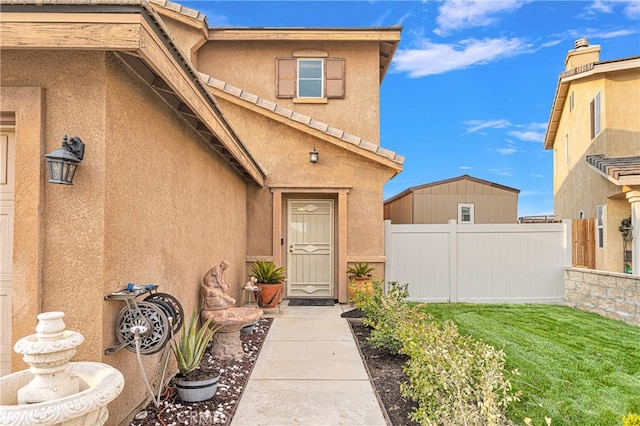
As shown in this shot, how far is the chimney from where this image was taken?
13211mm

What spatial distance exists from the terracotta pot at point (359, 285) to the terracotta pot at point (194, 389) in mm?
4769

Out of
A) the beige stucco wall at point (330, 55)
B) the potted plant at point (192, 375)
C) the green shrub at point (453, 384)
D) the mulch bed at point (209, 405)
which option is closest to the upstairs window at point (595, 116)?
the beige stucco wall at point (330, 55)

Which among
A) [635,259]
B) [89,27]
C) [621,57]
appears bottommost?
[635,259]

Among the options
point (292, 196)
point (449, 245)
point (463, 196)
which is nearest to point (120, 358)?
point (292, 196)

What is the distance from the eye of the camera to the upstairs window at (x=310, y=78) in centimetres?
1016

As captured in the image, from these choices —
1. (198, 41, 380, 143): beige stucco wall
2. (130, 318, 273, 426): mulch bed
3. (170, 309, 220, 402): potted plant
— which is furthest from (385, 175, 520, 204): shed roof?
(170, 309, 220, 402): potted plant

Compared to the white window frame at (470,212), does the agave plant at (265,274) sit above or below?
below

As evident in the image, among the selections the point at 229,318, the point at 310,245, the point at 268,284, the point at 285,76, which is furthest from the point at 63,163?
the point at 285,76

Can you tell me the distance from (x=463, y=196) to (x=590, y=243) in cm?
392

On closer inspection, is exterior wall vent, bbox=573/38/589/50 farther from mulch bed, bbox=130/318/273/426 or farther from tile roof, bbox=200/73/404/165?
mulch bed, bbox=130/318/273/426

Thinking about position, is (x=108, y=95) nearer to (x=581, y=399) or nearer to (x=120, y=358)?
(x=120, y=358)

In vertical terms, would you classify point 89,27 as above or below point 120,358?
above

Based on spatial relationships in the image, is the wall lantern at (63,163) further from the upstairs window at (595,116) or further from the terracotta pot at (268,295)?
the upstairs window at (595,116)

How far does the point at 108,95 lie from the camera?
3.03 m
